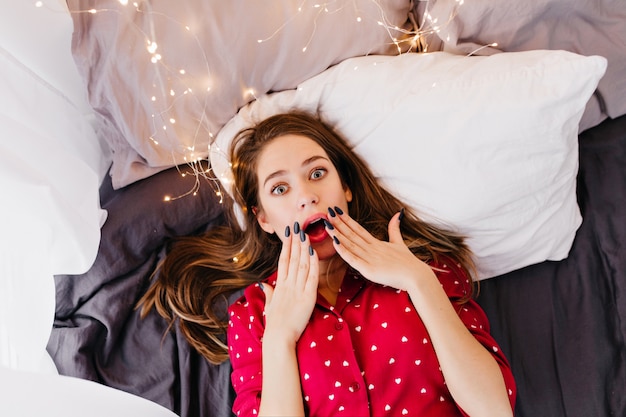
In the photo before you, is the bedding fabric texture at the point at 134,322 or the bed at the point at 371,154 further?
the bedding fabric texture at the point at 134,322

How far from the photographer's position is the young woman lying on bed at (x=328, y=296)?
117 centimetres

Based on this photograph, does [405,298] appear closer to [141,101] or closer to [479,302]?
[479,302]

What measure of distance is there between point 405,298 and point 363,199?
0.27m

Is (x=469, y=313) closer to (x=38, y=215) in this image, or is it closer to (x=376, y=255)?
(x=376, y=255)

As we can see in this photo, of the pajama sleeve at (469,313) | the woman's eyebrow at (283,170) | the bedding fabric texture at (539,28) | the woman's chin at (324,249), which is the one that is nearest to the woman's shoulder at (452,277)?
the pajama sleeve at (469,313)

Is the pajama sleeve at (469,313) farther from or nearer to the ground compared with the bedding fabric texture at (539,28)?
nearer to the ground

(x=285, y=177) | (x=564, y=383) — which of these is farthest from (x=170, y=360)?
(x=564, y=383)

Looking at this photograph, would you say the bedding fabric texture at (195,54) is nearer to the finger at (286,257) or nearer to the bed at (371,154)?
the bed at (371,154)

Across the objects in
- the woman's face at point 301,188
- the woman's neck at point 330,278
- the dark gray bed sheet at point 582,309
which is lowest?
the dark gray bed sheet at point 582,309

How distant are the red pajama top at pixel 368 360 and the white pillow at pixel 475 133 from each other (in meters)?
0.19

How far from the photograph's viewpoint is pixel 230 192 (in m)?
1.47

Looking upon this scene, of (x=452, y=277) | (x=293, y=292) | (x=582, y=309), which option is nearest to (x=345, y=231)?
(x=293, y=292)

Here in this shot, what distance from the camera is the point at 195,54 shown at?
4.44ft

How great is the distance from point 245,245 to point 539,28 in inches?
33.5
